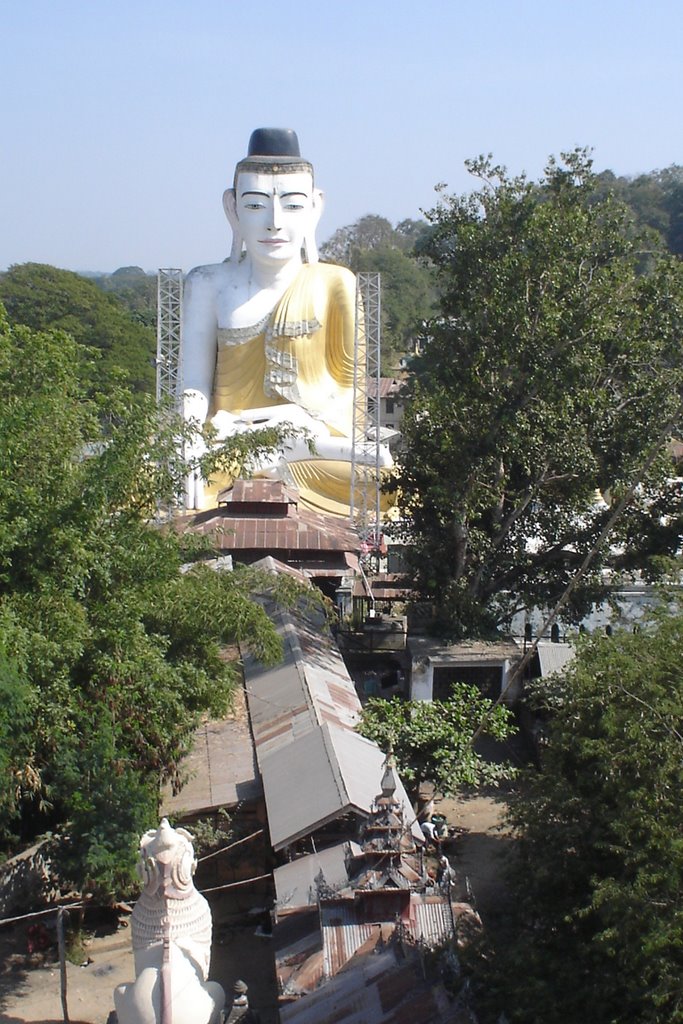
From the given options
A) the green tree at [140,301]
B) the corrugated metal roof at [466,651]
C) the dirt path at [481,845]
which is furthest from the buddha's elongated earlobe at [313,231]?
the green tree at [140,301]

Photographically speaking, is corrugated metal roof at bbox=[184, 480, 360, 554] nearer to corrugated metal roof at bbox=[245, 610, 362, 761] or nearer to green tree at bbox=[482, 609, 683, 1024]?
corrugated metal roof at bbox=[245, 610, 362, 761]

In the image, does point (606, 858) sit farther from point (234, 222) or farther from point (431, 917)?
point (234, 222)

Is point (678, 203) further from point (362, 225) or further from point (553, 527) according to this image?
point (553, 527)

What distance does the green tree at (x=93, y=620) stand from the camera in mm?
8391

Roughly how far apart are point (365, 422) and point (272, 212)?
13.5 ft

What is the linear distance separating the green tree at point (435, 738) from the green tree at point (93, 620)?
121 centimetres

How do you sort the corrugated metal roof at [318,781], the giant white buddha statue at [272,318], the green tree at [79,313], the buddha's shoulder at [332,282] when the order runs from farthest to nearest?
the green tree at [79,313]
the buddha's shoulder at [332,282]
the giant white buddha statue at [272,318]
the corrugated metal roof at [318,781]

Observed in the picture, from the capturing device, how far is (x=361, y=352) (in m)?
20.9

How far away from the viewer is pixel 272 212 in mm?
21188

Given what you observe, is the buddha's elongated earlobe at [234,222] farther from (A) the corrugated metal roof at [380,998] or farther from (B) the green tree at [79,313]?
(B) the green tree at [79,313]

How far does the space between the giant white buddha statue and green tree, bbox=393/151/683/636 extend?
636 cm

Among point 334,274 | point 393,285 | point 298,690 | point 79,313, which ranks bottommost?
point 298,690

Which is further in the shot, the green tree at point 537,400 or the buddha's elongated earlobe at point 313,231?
the buddha's elongated earlobe at point 313,231

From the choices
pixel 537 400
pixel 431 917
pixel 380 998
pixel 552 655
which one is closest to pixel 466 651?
pixel 552 655
